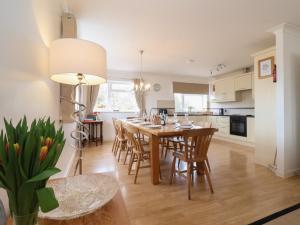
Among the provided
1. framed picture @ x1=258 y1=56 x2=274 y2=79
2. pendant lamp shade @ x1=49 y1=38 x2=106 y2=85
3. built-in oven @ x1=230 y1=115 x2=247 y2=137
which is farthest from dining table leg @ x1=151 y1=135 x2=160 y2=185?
built-in oven @ x1=230 y1=115 x2=247 y2=137

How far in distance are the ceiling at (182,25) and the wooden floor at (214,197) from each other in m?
2.18

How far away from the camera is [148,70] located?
5.76 m

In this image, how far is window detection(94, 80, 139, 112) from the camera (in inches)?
226

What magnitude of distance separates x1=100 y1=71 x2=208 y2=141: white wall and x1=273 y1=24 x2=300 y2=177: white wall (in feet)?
12.8

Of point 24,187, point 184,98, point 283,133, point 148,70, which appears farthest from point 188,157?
point 184,98

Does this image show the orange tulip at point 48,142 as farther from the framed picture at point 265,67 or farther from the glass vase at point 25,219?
the framed picture at point 265,67

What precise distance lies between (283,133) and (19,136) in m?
3.26

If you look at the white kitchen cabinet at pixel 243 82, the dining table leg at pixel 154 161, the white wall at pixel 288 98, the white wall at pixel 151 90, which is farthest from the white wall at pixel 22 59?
the white kitchen cabinet at pixel 243 82

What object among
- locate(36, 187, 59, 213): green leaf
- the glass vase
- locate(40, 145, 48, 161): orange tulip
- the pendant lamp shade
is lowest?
the glass vase

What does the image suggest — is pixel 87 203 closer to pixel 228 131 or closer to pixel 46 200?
pixel 46 200

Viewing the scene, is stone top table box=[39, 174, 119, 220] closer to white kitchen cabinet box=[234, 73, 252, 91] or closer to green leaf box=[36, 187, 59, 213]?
green leaf box=[36, 187, 59, 213]

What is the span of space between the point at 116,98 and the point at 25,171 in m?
5.57

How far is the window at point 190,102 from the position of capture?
22.1 ft

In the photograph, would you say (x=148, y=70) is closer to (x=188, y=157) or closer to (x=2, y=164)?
(x=188, y=157)
